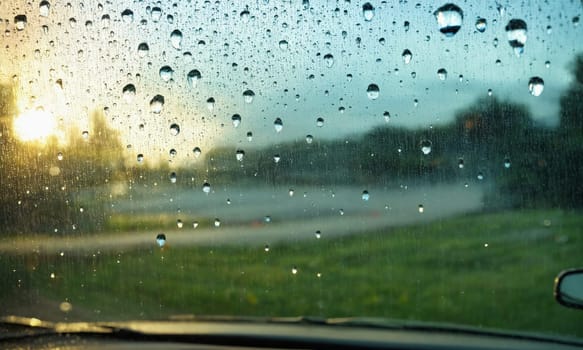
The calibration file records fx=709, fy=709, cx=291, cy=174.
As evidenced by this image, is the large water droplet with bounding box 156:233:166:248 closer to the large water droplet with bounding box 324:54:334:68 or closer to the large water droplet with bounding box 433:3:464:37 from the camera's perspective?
the large water droplet with bounding box 324:54:334:68

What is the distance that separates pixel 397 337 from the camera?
3.38 m

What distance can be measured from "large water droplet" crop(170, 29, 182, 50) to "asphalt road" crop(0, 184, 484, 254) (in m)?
0.82

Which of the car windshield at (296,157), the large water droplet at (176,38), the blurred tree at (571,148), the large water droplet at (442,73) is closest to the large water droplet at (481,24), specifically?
the car windshield at (296,157)

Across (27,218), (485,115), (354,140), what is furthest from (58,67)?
(485,115)

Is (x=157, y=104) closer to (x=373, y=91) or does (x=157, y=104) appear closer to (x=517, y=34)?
(x=373, y=91)

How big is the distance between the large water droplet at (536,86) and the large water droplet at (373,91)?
30.9 inches

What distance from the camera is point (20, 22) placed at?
417 centimetres

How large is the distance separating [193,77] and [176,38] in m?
0.23

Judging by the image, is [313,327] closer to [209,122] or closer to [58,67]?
[209,122]

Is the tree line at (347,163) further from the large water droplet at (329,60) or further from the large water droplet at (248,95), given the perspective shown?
the large water droplet at (329,60)

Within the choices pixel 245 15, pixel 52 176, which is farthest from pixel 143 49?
pixel 52 176

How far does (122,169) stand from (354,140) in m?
1.36

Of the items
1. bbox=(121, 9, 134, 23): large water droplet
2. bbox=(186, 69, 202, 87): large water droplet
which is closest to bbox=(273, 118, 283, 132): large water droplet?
bbox=(186, 69, 202, 87): large water droplet

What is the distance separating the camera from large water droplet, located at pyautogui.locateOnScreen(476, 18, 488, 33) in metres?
3.64
